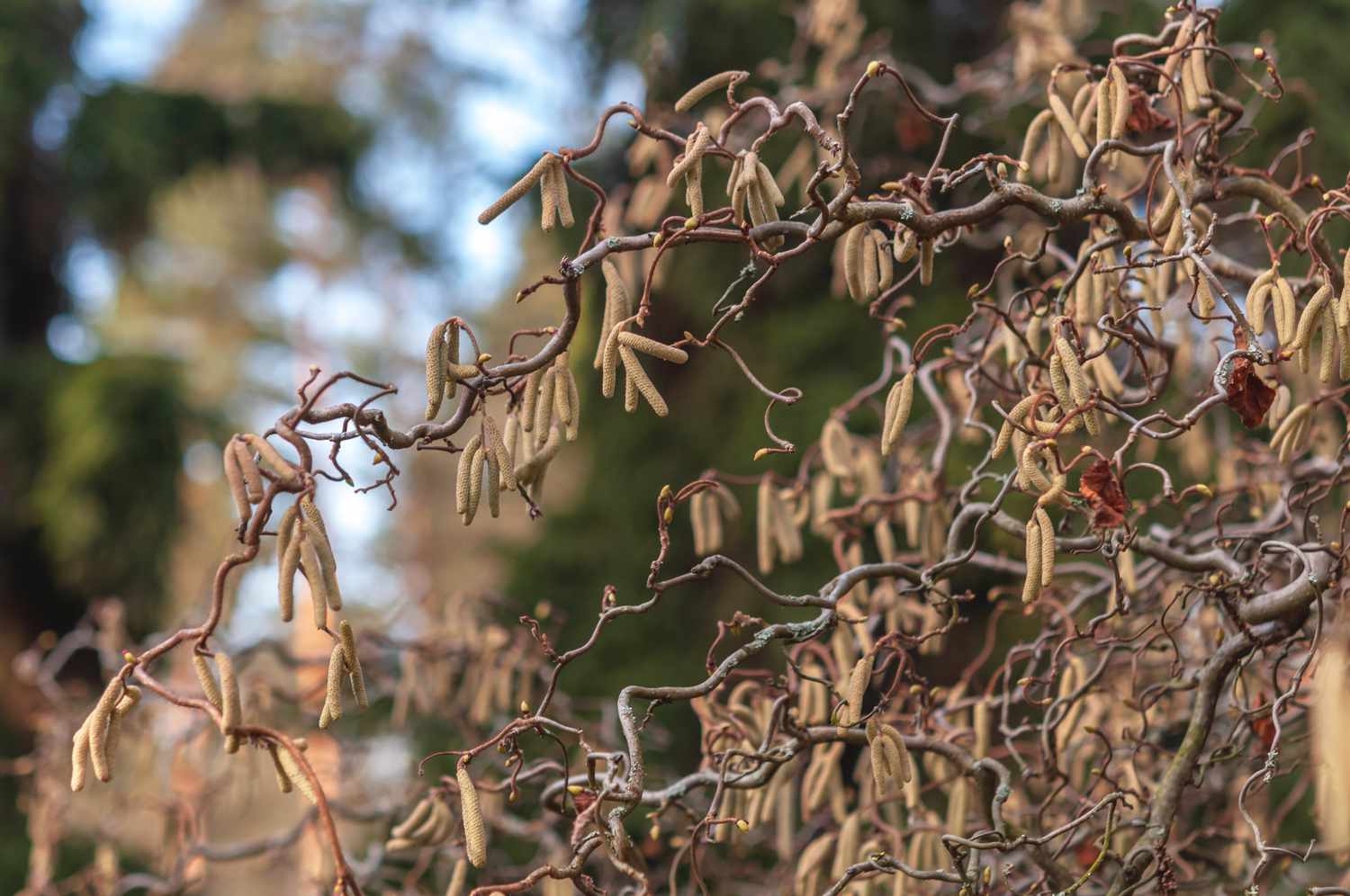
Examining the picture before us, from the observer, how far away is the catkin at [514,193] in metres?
1.32

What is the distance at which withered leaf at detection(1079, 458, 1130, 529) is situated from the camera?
1470 millimetres

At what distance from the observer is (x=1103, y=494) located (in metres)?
1.48

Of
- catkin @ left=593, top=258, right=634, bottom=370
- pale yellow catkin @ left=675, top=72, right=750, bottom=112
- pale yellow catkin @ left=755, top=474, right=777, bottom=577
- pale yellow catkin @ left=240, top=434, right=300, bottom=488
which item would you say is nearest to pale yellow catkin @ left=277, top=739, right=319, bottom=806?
pale yellow catkin @ left=240, top=434, right=300, bottom=488

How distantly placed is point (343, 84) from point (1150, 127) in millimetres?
10630

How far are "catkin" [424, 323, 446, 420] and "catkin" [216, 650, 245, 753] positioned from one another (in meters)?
0.30

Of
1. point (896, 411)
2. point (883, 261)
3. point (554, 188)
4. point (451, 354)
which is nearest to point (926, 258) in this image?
point (883, 261)

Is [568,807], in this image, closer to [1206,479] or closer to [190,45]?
[1206,479]

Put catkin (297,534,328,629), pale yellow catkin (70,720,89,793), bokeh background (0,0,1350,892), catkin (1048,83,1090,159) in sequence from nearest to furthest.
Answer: catkin (297,534,328,629) → pale yellow catkin (70,720,89,793) → catkin (1048,83,1090,159) → bokeh background (0,0,1350,892)

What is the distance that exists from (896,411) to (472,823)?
0.64m

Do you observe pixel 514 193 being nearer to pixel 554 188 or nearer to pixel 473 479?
pixel 554 188

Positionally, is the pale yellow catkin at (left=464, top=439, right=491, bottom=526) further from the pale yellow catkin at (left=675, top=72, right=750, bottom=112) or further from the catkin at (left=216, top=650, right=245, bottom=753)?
the pale yellow catkin at (left=675, top=72, right=750, bottom=112)

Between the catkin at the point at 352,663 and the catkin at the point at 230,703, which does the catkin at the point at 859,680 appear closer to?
the catkin at the point at 352,663

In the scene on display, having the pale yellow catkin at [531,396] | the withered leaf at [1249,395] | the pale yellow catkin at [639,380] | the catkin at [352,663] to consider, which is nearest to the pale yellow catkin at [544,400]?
the pale yellow catkin at [531,396]

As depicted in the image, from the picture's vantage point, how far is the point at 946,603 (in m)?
1.81
